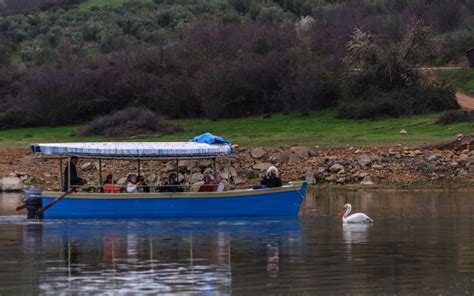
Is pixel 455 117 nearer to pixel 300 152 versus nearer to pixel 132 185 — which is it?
pixel 300 152

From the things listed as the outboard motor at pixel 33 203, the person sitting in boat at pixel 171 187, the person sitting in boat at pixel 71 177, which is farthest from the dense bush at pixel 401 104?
the outboard motor at pixel 33 203

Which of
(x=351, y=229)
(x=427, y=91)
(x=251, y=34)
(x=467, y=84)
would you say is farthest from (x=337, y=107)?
(x=351, y=229)

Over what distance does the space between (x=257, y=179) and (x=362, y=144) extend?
5345 mm

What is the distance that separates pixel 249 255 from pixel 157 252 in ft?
6.44

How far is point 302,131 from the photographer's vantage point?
51375 mm

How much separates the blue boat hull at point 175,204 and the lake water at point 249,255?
58cm

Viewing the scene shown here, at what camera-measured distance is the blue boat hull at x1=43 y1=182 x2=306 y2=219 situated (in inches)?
1225

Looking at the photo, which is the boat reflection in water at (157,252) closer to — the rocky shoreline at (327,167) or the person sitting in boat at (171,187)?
the person sitting in boat at (171,187)

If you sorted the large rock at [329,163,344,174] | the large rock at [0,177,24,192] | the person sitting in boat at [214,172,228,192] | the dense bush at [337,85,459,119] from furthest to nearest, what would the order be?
the dense bush at [337,85,459,119] → the large rock at [0,177,24,192] → the large rock at [329,163,344,174] → the person sitting in boat at [214,172,228,192]

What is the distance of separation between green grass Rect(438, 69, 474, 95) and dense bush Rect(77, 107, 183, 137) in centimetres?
1567

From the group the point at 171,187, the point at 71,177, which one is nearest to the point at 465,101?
the point at 171,187

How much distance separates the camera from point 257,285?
1855 cm

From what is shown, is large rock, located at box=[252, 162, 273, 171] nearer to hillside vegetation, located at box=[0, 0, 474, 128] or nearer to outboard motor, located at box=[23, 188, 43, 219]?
hillside vegetation, located at box=[0, 0, 474, 128]

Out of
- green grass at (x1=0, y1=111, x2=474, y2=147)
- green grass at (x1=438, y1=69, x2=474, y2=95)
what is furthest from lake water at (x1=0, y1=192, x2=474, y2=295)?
green grass at (x1=438, y1=69, x2=474, y2=95)
